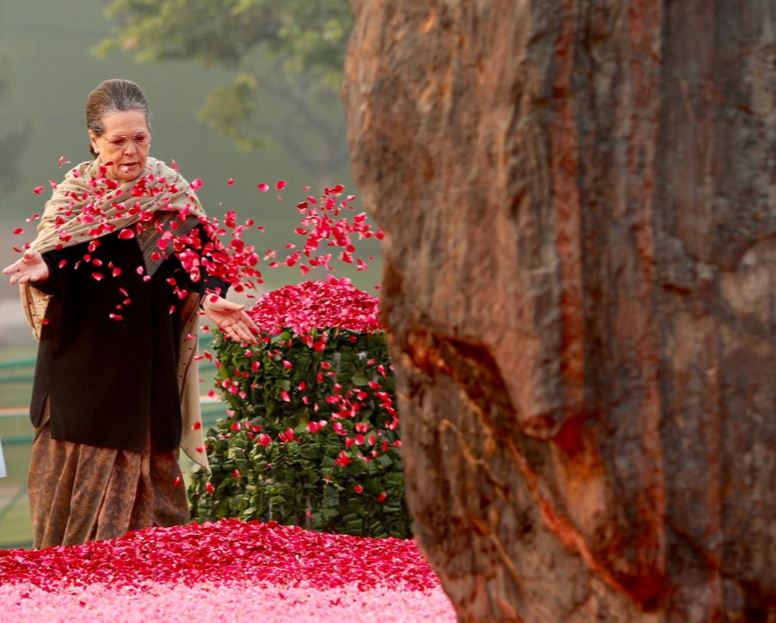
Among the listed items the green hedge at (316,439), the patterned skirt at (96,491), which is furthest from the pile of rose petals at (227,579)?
the patterned skirt at (96,491)

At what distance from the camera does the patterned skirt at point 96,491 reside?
5.24 m

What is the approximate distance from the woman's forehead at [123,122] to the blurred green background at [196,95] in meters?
10.7

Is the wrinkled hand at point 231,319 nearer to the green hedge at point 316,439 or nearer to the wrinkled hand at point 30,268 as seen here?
the green hedge at point 316,439

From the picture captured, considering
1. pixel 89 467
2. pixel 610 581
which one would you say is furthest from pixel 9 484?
pixel 610 581

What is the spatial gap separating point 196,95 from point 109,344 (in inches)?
644

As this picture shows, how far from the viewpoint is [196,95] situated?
21.1 meters

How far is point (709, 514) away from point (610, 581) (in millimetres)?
186

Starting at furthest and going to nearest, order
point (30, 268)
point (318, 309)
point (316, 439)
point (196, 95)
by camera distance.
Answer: point (196, 95) < point (318, 309) < point (316, 439) < point (30, 268)

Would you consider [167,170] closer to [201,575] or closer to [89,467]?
[89,467]

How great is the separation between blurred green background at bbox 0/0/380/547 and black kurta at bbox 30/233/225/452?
10796 millimetres

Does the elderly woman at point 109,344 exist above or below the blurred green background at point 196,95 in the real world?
below

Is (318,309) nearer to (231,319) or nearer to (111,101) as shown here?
(231,319)

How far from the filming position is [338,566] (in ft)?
13.6

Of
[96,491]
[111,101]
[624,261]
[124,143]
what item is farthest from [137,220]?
[624,261]
